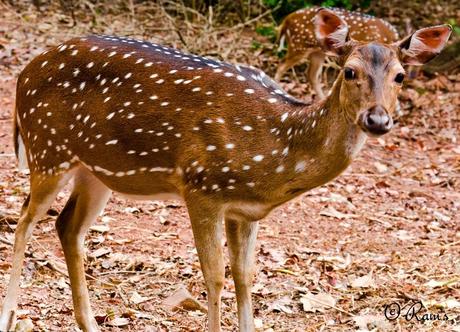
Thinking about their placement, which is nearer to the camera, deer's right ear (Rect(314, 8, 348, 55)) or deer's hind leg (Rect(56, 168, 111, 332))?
deer's right ear (Rect(314, 8, 348, 55))

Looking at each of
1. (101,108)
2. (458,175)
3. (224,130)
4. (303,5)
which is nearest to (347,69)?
(224,130)

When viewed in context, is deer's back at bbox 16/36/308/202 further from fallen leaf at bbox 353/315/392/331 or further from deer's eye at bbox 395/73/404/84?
fallen leaf at bbox 353/315/392/331

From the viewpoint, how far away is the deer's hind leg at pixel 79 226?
533 cm

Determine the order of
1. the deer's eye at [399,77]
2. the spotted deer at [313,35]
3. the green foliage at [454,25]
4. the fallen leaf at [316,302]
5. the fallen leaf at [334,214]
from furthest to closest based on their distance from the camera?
1. the green foliage at [454,25]
2. the spotted deer at [313,35]
3. the fallen leaf at [334,214]
4. the fallen leaf at [316,302]
5. the deer's eye at [399,77]

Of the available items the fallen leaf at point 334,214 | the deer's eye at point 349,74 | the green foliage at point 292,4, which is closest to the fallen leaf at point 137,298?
the deer's eye at point 349,74

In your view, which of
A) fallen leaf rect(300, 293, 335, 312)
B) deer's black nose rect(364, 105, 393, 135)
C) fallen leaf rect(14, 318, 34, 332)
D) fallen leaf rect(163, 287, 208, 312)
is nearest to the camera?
deer's black nose rect(364, 105, 393, 135)

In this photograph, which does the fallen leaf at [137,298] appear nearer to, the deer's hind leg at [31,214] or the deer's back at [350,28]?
the deer's hind leg at [31,214]

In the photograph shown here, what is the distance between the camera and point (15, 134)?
228 inches

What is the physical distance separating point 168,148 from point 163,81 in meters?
0.44

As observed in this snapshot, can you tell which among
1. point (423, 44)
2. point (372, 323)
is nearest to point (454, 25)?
point (372, 323)

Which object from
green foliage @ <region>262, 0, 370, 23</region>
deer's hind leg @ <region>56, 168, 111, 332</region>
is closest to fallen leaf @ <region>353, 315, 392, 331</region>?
deer's hind leg @ <region>56, 168, 111, 332</region>

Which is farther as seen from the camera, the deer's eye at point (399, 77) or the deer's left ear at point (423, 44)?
the deer's left ear at point (423, 44)

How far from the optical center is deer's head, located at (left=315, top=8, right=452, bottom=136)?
4.24m

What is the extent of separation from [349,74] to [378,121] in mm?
407
